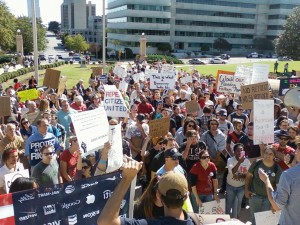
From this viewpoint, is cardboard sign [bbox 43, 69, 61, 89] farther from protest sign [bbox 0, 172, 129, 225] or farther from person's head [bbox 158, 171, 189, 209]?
person's head [bbox 158, 171, 189, 209]

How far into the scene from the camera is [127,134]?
8.10 meters

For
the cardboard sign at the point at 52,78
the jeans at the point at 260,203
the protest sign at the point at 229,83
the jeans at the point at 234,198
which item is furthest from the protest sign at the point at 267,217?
the cardboard sign at the point at 52,78

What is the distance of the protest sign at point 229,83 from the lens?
13680mm

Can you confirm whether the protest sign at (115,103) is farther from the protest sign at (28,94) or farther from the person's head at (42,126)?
the protest sign at (28,94)

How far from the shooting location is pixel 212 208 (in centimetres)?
598

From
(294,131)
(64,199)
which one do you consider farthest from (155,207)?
(294,131)

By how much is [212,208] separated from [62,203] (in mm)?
2724

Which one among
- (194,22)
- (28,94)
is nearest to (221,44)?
(194,22)

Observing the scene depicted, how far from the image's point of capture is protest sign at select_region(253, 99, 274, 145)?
7.02 meters

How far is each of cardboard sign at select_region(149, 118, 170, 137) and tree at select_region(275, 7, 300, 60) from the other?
4612 cm

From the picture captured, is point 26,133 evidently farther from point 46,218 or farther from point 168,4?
point 168,4

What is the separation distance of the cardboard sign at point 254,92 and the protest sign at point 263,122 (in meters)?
3.18

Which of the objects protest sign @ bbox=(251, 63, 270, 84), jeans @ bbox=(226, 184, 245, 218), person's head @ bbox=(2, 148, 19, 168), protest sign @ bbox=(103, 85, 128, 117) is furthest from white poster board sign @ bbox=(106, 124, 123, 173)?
protest sign @ bbox=(251, 63, 270, 84)

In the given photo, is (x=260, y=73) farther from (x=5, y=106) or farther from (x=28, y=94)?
(x=5, y=106)
